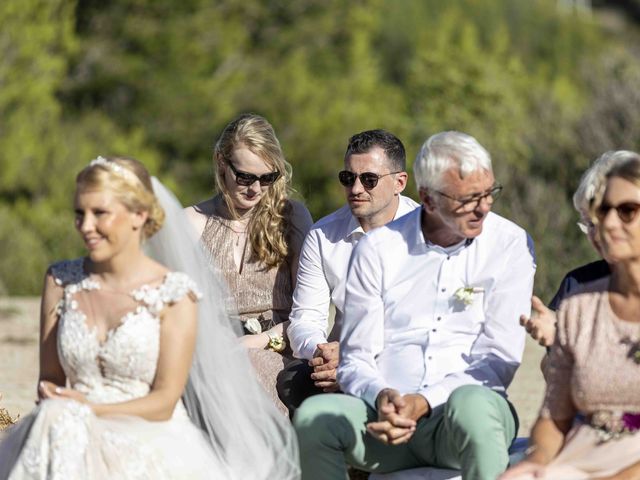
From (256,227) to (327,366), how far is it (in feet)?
3.11

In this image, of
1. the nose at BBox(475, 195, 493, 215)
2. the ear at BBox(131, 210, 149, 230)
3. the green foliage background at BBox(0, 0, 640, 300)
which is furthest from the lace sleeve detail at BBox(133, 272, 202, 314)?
the green foliage background at BBox(0, 0, 640, 300)

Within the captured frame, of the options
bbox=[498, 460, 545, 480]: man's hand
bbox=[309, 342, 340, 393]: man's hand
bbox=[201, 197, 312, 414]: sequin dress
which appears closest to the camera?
bbox=[498, 460, 545, 480]: man's hand

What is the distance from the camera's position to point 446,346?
469cm

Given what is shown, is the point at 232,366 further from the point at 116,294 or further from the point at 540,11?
the point at 540,11

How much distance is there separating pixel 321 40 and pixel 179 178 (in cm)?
483

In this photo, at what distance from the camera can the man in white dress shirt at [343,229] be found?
18.1 ft

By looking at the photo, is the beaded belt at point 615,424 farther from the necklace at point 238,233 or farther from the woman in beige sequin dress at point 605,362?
the necklace at point 238,233

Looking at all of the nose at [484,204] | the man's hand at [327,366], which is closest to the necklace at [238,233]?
the man's hand at [327,366]

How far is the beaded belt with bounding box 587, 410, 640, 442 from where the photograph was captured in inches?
154

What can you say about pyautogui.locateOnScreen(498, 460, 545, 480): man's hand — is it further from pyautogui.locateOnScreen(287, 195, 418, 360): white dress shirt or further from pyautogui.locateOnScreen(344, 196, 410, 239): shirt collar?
pyautogui.locateOnScreen(344, 196, 410, 239): shirt collar

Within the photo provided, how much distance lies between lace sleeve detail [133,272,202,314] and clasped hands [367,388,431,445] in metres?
0.74

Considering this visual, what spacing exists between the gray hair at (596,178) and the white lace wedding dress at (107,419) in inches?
51.4

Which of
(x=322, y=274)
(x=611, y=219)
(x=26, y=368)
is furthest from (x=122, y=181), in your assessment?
(x=26, y=368)

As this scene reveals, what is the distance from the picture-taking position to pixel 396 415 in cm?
433
